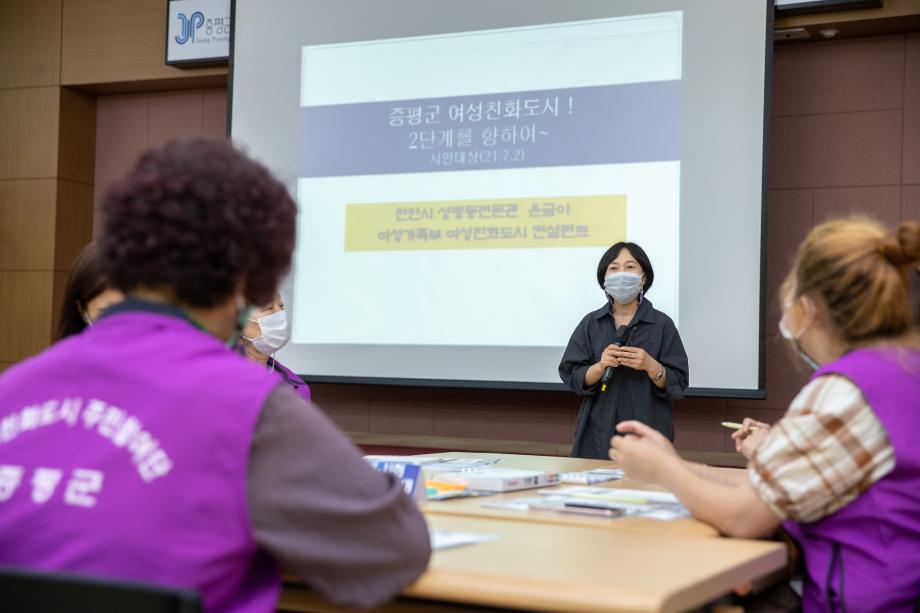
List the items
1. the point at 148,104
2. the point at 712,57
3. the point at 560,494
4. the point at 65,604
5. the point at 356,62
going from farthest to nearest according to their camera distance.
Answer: the point at 148,104 < the point at 356,62 < the point at 712,57 < the point at 560,494 < the point at 65,604

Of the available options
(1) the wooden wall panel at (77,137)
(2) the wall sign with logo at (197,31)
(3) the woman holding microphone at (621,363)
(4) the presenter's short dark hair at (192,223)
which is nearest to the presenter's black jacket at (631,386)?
(3) the woman holding microphone at (621,363)

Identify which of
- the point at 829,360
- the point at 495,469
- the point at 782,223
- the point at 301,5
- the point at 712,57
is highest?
the point at 301,5

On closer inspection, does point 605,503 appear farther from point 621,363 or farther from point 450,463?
point 621,363

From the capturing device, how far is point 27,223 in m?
5.72

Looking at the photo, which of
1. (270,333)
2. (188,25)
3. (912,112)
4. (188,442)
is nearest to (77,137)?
(188,25)

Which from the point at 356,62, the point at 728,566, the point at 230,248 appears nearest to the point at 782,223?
the point at 356,62

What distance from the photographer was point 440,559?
131 cm

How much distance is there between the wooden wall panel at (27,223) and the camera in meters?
5.66

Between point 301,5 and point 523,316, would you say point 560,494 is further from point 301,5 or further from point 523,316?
point 301,5

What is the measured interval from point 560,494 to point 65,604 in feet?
4.05

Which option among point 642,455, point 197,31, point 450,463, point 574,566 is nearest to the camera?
point 574,566

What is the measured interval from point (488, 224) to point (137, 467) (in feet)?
11.8

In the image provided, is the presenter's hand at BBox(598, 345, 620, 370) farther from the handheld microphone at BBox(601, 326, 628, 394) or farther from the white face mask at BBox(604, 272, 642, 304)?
the white face mask at BBox(604, 272, 642, 304)

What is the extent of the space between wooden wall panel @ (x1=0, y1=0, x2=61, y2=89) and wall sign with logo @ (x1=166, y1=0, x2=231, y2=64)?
0.85 m
